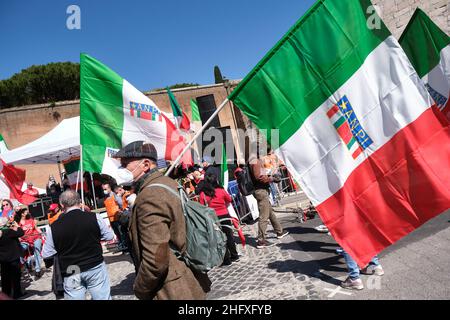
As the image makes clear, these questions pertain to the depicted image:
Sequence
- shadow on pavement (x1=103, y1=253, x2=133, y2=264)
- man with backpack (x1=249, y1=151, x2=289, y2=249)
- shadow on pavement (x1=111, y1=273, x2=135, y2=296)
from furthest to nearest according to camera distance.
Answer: shadow on pavement (x1=103, y1=253, x2=133, y2=264), man with backpack (x1=249, y1=151, x2=289, y2=249), shadow on pavement (x1=111, y1=273, x2=135, y2=296)

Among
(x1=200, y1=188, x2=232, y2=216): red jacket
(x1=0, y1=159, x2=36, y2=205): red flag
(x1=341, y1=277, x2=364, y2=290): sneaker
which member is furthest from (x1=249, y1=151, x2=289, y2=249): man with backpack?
(x1=0, y1=159, x2=36, y2=205): red flag

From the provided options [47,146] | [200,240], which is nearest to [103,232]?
[200,240]

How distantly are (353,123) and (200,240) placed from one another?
1946 mm

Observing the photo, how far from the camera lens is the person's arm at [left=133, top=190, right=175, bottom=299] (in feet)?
6.63

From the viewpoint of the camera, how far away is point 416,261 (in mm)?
4383

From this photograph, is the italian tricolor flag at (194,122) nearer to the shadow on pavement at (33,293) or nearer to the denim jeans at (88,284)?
the shadow on pavement at (33,293)

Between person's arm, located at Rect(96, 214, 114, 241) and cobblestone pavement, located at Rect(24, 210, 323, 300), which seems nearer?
person's arm, located at Rect(96, 214, 114, 241)

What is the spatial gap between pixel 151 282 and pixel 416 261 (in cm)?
A: 392

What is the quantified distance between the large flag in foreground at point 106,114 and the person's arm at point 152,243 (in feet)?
10.6

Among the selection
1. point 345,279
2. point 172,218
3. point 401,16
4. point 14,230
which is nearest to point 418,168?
point 345,279

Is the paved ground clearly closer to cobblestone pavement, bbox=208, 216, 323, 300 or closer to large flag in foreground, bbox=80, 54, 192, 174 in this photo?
cobblestone pavement, bbox=208, 216, 323, 300

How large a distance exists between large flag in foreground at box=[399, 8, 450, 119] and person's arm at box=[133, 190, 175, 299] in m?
4.87

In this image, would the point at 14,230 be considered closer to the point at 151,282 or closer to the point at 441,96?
the point at 151,282

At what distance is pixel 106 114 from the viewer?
5164mm
